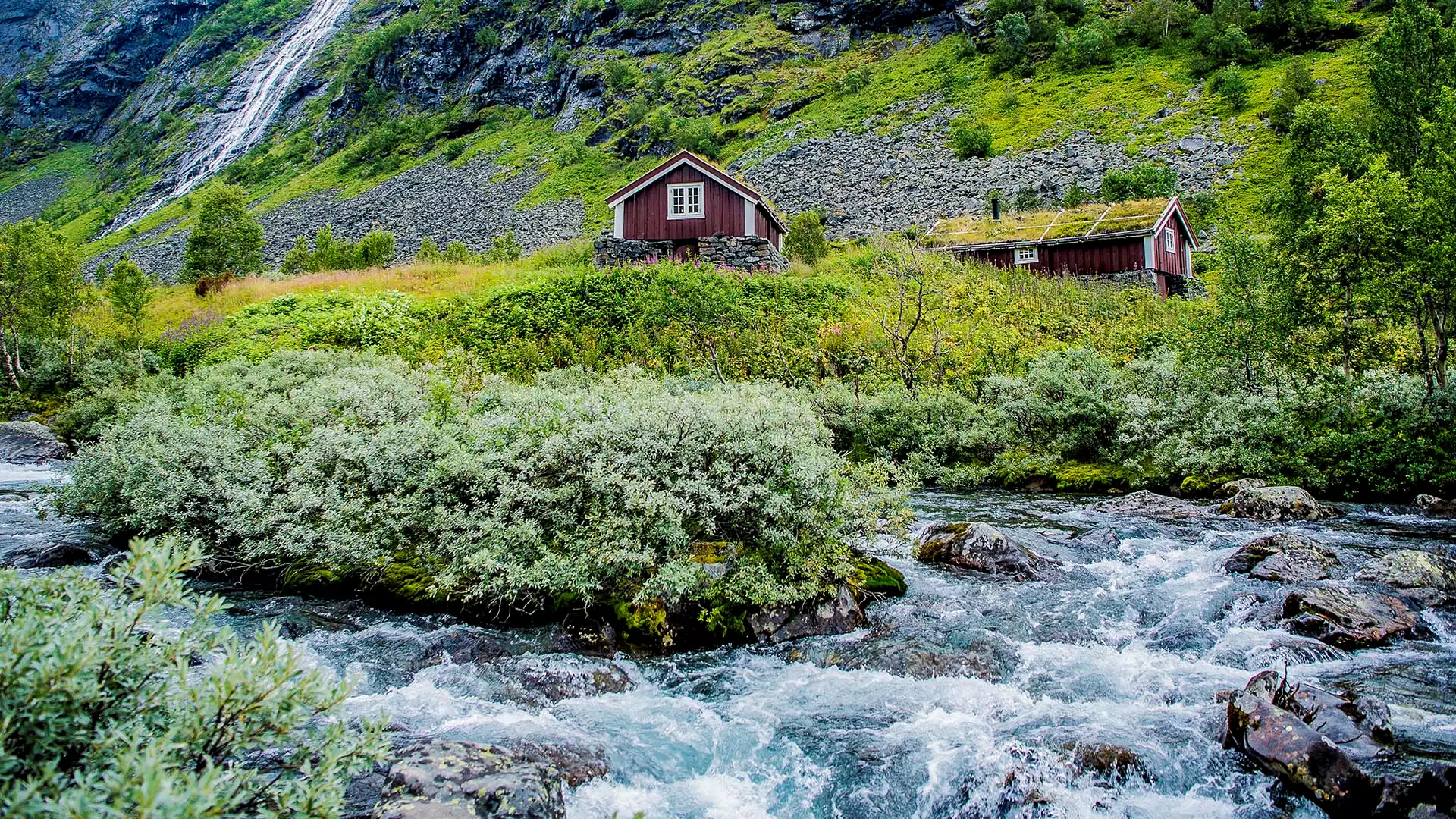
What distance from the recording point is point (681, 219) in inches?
1467

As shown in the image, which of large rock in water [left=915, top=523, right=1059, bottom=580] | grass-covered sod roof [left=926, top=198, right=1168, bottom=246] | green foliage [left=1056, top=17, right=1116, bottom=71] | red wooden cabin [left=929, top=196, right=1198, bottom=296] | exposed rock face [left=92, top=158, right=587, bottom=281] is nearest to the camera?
large rock in water [left=915, top=523, right=1059, bottom=580]

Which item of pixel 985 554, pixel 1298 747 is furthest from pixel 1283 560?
pixel 1298 747

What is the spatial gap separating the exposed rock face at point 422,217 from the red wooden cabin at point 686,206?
27426 millimetres

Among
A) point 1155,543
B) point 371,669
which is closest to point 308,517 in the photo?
point 371,669

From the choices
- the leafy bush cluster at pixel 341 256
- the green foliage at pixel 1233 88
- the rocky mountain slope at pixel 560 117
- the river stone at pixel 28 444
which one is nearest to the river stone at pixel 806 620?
the river stone at pixel 28 444

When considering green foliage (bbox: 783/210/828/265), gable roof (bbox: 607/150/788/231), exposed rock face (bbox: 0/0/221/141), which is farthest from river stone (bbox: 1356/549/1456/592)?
exposed rock face (bbox: 0/0/221/141)

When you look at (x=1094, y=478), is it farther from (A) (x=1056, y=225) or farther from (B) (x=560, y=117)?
(B) (x=560, y=117)

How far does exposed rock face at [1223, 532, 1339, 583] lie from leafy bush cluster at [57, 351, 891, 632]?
225 inches

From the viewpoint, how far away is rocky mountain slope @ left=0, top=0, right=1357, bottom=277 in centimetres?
6172

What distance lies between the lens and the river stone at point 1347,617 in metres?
8.28

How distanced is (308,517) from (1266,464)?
60.4 ft

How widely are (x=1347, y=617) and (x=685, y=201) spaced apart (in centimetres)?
3263

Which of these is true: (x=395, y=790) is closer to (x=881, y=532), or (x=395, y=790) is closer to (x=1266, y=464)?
(x=881, y=532)

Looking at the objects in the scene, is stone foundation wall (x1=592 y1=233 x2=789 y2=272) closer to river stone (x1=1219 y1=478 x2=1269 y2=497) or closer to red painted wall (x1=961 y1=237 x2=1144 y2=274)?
red painted wall (x1=961 y1=237 x2=1144 y2=274)
